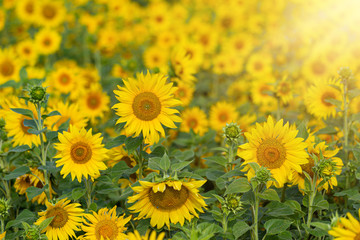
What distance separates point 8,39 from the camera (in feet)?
19.6

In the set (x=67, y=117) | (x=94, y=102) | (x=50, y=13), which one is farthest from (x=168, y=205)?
(x=50, y=13)

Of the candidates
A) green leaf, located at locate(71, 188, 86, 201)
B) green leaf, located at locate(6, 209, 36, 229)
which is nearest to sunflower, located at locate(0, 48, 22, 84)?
green leaf, located at locate(6, 209, 36, 229)

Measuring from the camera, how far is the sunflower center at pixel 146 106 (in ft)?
6.98

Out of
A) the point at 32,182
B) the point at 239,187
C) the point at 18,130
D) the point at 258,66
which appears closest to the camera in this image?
the point at 239,187

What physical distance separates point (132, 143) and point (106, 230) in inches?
19.1

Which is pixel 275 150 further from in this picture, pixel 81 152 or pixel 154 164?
pixel 81 152

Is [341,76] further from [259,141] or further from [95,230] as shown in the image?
[95,230]

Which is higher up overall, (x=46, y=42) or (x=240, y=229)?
(x=46, y=42)

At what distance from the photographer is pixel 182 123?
3486mm

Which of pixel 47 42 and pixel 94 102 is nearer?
pixel 94 102

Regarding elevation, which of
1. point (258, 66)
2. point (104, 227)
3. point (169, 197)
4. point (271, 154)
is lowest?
point (104, 227)

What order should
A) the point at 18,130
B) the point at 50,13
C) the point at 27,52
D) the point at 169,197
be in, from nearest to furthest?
the point at 169,197 < the point at 18,130 < the point at 27,52 < the point at 50,13

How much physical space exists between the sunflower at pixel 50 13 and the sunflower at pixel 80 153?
3.91 metres

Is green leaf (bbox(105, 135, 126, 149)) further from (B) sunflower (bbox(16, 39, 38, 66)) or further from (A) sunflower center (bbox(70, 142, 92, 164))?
(B) sunflower (bbox(16, 39, 38, 66))
